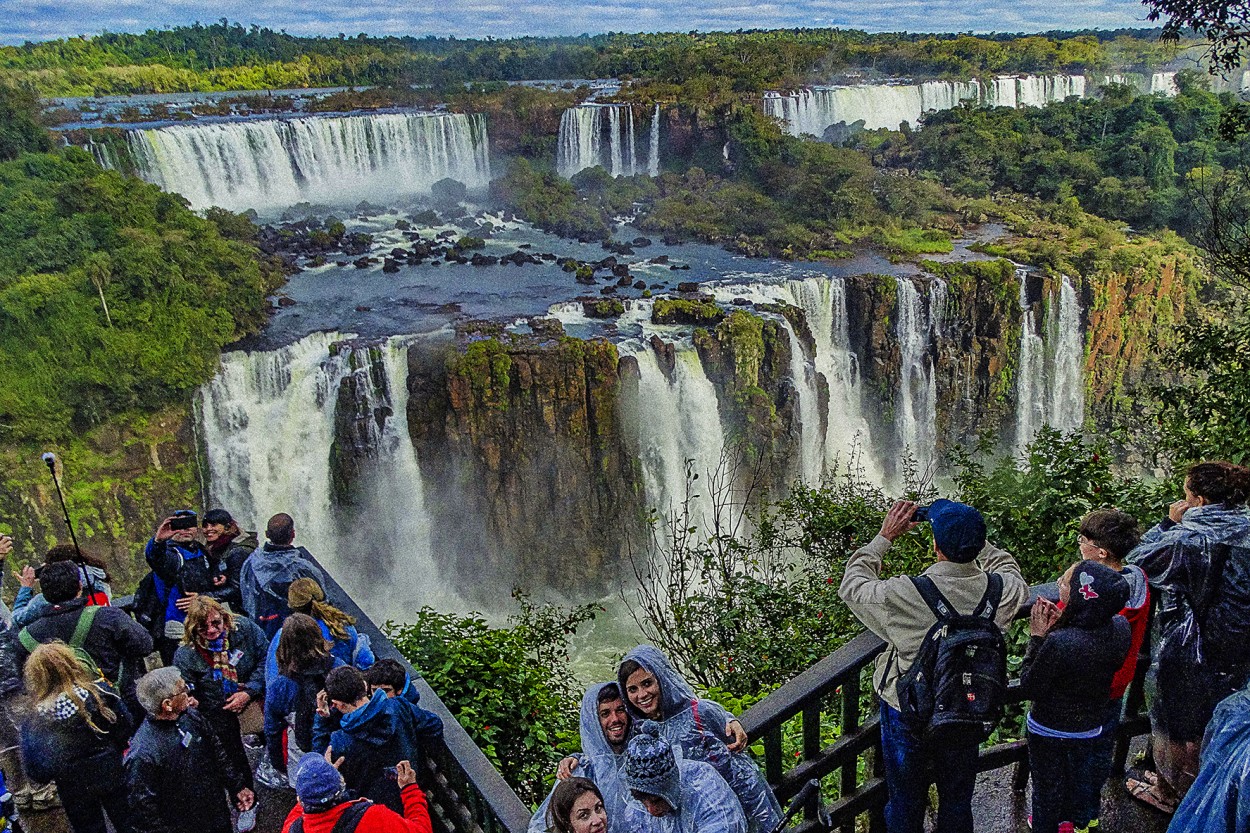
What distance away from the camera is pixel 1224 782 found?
6.55 ft

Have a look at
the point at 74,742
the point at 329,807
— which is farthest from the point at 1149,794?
the point at 74,742

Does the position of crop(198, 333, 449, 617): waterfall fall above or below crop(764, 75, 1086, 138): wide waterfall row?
below

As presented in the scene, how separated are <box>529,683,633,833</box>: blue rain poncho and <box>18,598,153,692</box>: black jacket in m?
2.55

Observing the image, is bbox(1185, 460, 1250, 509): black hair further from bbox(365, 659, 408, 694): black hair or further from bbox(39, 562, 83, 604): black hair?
bbox(39, 562, 83, 604): black hair

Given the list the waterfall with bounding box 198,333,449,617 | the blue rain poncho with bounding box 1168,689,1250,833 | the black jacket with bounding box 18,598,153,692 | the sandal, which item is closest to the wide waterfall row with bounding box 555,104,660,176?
the waterfall with bounding box 198,333,449,617

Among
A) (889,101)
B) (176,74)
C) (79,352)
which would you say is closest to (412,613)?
(79,352)

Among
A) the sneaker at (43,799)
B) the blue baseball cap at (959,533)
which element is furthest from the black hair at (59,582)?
the blue baseball cap at (959,533)

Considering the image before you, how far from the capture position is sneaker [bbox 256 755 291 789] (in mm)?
4602

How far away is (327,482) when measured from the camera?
17656mm

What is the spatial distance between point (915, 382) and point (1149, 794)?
19460mm

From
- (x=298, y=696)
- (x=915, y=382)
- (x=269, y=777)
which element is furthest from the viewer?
(x=915, y=382)

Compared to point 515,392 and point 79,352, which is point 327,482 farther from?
point 79,352

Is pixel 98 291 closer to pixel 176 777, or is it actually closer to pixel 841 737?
pixel 176 777

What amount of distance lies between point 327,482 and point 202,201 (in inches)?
491
